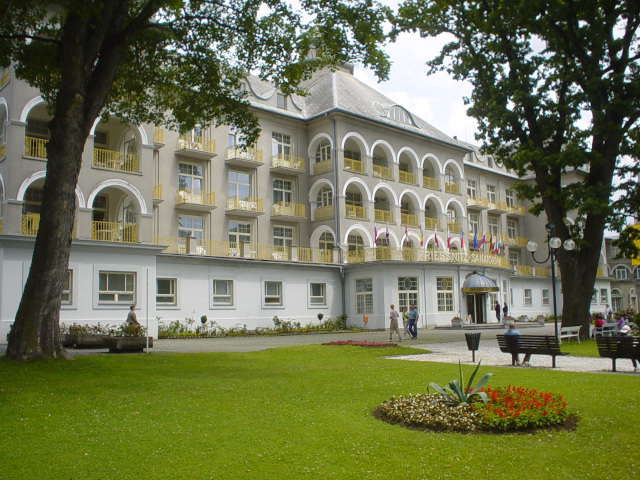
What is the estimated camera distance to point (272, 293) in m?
36.9

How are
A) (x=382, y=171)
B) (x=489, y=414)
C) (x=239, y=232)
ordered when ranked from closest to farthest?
(x=489, y=414) < (x=239, y=232) < (x=382, y=171)

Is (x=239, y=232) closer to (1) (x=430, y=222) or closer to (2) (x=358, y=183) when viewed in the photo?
(2) (x=358, y=183)

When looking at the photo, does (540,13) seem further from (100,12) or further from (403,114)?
(403,114)

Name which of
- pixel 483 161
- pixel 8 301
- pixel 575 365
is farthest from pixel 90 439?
pixel 483 161

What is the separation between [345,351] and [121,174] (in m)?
15.6

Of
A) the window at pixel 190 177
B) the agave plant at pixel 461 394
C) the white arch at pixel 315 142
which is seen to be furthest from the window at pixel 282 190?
the agave plant at pixel 461 394

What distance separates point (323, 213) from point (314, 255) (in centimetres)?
397

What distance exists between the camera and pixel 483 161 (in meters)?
61.0

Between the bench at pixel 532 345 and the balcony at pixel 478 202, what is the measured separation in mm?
40980

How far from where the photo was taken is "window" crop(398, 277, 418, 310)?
38781mm

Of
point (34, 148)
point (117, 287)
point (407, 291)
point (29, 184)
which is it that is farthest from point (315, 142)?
point (29, 184)

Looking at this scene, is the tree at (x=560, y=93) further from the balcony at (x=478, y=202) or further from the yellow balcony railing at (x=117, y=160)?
the balcony at (x=478, y=202)

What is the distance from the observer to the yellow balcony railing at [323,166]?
42.1m

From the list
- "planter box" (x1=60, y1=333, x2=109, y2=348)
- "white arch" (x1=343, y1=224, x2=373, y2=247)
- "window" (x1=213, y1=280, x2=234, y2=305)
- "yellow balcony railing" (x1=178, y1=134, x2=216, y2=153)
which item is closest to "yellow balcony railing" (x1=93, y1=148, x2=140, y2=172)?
"yellow balcony railing" (x1=178, y1=134, x2=216, y2=153)
